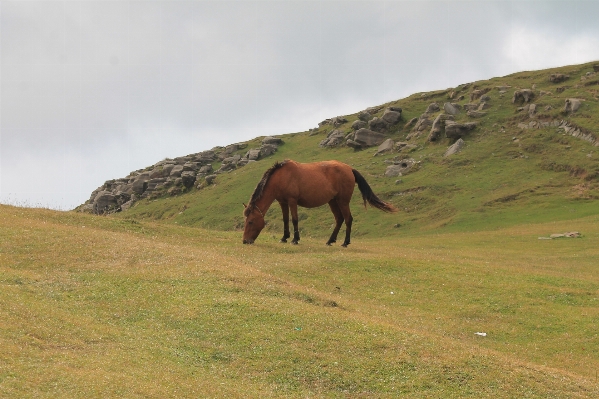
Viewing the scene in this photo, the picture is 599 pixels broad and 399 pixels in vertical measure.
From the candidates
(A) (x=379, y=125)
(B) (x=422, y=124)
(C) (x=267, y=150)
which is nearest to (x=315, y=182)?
(B) (x=422, y=124)

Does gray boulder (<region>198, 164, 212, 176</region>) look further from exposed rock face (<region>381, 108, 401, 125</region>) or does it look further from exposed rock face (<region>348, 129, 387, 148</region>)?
exposed rock face (<region>381, 108, 401, 125</region>)

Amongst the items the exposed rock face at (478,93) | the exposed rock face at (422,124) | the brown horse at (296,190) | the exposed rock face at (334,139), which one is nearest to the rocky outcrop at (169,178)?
the exposed rock face at (334,139)

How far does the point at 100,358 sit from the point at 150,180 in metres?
76.4

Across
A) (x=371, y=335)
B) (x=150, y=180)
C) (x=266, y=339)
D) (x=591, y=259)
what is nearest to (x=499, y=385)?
(x=371, y=335)

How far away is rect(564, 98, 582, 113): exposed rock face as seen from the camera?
60000 millimetres

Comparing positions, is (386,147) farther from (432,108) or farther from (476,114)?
(432,108)

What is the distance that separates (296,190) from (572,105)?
42849mm

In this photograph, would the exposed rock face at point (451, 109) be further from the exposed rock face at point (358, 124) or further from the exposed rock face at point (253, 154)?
the exposed rock face at point (253, 154)

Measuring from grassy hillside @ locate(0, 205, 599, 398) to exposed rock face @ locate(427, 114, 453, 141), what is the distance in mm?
40195

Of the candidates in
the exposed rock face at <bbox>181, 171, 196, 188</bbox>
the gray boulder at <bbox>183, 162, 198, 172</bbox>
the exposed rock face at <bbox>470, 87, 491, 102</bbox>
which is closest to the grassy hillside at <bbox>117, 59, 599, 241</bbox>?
the exposed rock face at <bbox>470, 87, 491, 102</bbox>

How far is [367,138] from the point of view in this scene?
72625mm

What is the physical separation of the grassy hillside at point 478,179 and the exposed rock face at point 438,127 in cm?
94

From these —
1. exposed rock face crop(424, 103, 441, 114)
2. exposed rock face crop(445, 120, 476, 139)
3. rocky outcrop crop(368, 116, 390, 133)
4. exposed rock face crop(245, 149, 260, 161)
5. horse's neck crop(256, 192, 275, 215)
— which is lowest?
horse's neck crop(256, 192, 275, 215)

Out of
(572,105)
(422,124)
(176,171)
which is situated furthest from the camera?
(176,171)
